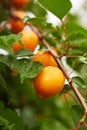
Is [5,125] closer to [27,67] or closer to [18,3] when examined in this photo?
[27,67]

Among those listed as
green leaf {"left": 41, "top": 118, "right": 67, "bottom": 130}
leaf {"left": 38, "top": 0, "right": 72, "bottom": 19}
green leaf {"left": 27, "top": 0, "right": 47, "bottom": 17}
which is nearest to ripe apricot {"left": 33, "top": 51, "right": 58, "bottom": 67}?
leaf {"left": 38, "top": 0, "right": 72, "bottom": 19}

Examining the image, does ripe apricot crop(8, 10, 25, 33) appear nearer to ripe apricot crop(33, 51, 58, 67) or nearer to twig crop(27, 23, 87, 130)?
twig crop(27, 23, 87, 130)

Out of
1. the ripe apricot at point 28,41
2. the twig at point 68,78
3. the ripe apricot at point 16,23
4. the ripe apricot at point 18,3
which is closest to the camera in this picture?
the twig at point 68,78

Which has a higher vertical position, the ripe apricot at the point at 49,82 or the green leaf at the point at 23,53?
the green leaf at the point at 23,53

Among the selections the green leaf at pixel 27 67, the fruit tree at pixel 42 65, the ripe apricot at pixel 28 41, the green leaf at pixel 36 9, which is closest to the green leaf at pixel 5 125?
the fruit tree at pixel 42 65

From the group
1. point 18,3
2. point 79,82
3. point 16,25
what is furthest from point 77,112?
point 18,3

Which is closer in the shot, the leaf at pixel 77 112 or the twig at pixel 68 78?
the twig at pixel 68 78

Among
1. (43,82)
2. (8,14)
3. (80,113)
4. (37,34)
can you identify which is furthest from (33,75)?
(8,14)

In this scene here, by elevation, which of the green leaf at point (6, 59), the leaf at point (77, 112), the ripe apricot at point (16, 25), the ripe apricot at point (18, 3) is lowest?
the leaf at point (77, 112)

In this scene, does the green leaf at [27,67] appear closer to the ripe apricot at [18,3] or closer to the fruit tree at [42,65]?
the fruit tree at [42,65]
